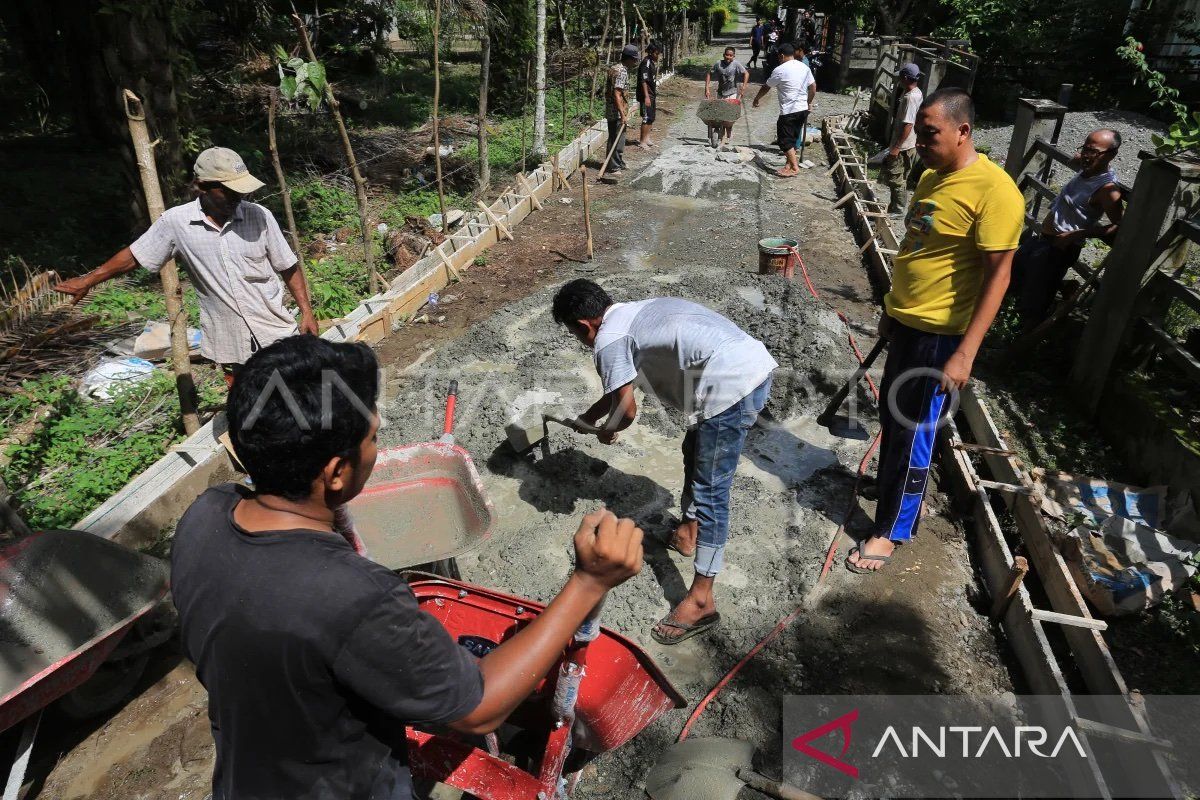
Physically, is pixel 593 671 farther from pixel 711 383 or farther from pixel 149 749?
pixel 149 749

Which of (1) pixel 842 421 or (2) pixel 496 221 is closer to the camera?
(1) pixel 842 421

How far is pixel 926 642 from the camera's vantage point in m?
3.38

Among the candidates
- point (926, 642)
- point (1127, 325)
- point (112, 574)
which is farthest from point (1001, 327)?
point (112, 574)

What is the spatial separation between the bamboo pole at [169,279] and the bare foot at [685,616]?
10.4ft

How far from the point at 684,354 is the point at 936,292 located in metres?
1.24

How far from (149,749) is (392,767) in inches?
83.9

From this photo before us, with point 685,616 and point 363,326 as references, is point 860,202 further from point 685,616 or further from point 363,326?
point 685,616

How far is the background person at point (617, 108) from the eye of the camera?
11.2 m

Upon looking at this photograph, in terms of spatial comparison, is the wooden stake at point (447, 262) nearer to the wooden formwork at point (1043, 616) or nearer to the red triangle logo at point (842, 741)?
the wooden formwork at point (1043, 616)

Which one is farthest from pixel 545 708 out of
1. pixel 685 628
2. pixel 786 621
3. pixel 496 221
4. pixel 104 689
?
pixel 496 221

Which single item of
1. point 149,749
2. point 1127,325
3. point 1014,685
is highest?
point 1127,325

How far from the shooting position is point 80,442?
4762mm

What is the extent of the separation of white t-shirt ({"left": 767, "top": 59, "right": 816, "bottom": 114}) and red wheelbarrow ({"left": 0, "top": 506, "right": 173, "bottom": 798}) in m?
11.3

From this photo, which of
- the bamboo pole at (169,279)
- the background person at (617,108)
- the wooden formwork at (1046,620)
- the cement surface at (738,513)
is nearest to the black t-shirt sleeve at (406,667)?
the cement surface at (738,513)
